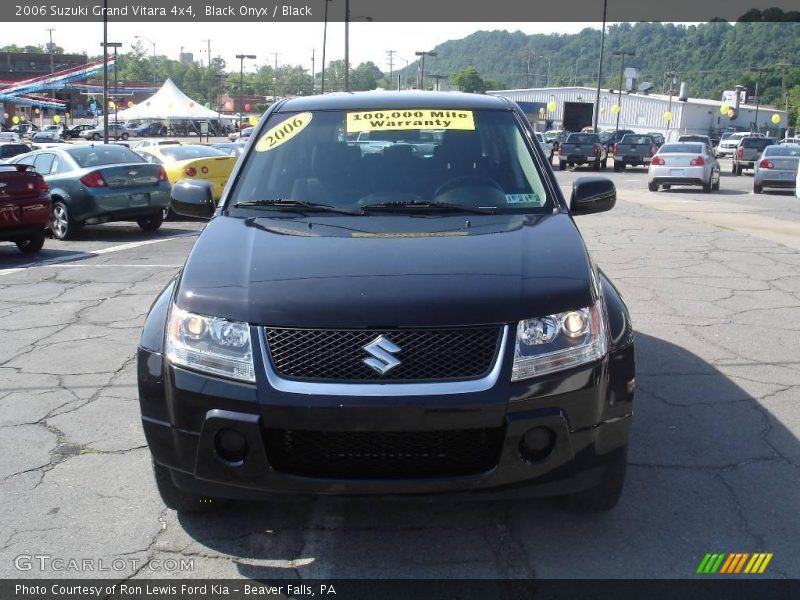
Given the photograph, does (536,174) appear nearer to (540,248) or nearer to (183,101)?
(540,248)

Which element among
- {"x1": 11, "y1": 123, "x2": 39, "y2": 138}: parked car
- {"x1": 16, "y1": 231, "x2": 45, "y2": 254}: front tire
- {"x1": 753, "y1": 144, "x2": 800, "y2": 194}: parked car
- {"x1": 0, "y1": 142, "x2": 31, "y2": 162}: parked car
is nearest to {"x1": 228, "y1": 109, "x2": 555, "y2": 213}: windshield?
{"x1": 16, "y1": 231, "x2": 45, "y2": 254}: front tire

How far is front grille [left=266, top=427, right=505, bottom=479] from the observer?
2.82 m

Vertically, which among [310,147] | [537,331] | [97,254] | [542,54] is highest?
[542,54]

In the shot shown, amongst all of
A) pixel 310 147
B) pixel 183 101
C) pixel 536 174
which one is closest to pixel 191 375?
pixel 310 147

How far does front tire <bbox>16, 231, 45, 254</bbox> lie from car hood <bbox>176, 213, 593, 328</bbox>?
8774 millimetres

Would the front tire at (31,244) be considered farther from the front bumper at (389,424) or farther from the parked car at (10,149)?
the parked car at (10,149)

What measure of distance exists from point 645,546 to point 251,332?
5.75ft

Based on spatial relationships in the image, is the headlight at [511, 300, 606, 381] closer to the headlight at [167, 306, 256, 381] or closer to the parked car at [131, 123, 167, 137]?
the headlight at [167, 306, 256, 381]

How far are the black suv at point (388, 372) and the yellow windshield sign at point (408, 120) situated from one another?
1126mm

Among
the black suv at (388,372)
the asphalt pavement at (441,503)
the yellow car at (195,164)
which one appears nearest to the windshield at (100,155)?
the yellow car at (195,164)

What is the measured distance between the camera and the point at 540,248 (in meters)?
3.30

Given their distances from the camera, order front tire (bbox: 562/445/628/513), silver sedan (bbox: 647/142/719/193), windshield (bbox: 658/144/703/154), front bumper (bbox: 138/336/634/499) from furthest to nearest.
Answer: windshield (bbox: 658/144/703/154)
silver sedan (bbox: 647/142/719/193)
front tire (bbox: 562/445/628/513)
front bumper (bbox: 138/336/634/499)

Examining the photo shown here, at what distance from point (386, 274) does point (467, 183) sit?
1232mm

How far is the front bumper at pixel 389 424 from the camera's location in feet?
8.99
